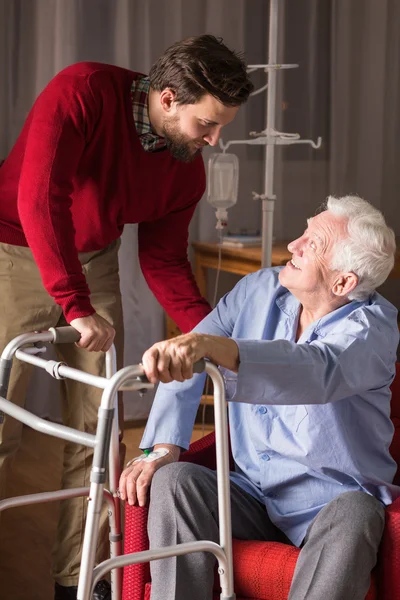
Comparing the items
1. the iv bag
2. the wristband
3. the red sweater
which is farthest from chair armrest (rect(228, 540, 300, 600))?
the iv bag

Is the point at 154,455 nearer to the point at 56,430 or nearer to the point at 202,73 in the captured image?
the point at 56,430

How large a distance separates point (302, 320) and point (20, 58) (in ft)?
6.56

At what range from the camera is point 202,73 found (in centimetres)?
194

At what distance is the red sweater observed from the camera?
76.4 inches

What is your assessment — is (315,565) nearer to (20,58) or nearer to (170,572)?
(170,572)

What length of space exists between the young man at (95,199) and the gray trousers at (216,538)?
368mm

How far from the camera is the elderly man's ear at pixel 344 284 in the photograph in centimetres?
183

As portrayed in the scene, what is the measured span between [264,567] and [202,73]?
106cm

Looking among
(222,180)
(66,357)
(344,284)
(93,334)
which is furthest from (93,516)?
(222,180)

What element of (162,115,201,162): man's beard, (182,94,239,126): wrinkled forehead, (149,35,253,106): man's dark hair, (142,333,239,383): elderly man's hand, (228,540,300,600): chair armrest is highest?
(149,35,253,106): man's dark hair

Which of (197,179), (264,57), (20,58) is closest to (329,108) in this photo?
(264,57)

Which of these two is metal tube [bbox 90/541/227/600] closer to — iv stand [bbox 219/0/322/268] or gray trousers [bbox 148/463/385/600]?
gray trousers [bbox 148/463/385/600]

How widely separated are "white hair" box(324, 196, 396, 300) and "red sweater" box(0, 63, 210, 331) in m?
0.53

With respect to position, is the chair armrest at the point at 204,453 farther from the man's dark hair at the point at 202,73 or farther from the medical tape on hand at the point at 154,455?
the man's dark hair at the point at 202,73
